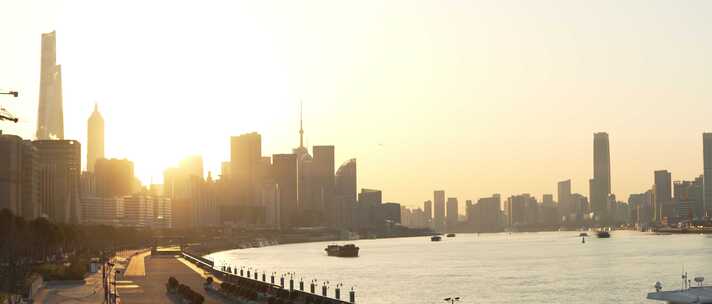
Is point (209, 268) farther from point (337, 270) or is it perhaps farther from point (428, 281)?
point (337, 270)

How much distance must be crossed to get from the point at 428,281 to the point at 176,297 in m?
64.5

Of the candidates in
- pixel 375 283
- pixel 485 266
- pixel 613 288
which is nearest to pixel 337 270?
pixel 485 266

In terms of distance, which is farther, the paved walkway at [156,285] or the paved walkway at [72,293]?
the paved walkway at [156,285]

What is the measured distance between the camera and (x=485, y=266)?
19350 cm

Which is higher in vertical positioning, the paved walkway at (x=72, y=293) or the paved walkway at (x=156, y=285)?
the paved walkway at (x=72, y=293)

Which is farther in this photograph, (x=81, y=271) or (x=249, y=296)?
(x=81, y=271)

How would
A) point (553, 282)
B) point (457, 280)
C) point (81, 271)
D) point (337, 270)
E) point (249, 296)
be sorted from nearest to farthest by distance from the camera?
point (249, 296) < point (81, 271) < point (553, 282) < point (457, 280) < point (337, 270)

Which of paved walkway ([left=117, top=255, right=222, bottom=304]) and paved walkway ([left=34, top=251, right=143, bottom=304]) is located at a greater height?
paved walkway ([left=34, top=251, right=143, bottom=304])

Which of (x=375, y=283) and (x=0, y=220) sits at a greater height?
(x=0, y=220)

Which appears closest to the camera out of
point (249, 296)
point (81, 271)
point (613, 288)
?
point (249, 296)

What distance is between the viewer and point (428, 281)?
147000 mm

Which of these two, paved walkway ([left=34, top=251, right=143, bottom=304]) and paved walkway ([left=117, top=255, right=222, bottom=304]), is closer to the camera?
paved walkway ([left=34, top=251, right=143, bottom=304])

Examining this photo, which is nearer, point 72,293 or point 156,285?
point 72,293

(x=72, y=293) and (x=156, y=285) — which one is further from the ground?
(x=72, y=293)
